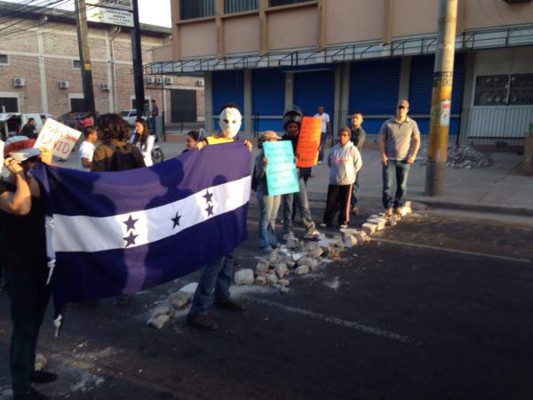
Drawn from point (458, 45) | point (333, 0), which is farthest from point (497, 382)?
point (333, 0)

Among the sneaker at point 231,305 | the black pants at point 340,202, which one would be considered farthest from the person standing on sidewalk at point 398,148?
the sneaker at point 231,305

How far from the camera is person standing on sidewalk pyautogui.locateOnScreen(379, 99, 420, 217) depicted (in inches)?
307

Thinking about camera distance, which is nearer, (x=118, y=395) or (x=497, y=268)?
(x=118, y=395)

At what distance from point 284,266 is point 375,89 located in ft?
49.2

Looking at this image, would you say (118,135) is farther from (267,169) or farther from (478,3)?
(478,3)

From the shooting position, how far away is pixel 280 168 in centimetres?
612

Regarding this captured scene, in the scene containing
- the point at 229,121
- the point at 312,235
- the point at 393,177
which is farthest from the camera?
the point at 393,177

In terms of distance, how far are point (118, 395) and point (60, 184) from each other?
1.52 meters

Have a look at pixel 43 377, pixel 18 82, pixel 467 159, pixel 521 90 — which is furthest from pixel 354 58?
pixel 18 82

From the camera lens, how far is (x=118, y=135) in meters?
4.46

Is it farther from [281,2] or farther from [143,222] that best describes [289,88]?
[143,222]

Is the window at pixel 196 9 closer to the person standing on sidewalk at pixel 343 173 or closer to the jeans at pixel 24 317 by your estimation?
the person standing on sidewalk at pixel 343 173

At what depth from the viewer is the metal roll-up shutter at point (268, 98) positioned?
2177cm

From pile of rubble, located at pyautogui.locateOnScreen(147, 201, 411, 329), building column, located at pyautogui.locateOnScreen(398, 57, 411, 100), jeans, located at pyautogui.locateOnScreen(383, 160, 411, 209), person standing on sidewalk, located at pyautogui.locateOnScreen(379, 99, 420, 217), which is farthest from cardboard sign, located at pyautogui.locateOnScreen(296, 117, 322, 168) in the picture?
building column, located at pyautogui.locateOnScreen(398, 57, 411, 100)
